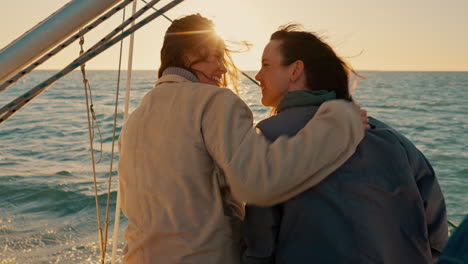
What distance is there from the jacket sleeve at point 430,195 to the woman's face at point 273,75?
348 mm

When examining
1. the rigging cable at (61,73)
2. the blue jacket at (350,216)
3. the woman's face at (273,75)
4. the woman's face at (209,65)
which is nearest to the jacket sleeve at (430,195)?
the blue jacket at (350,216)

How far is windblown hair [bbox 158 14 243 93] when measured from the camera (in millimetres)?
1285

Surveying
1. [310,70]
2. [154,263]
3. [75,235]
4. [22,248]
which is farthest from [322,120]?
[75,235]

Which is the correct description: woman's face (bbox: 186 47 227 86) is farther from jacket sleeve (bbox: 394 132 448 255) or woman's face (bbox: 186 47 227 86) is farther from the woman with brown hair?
jacket sleeve (bbox: 394 132 448 255)

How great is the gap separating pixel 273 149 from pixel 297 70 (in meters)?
0.36

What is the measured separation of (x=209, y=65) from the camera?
4.30ft

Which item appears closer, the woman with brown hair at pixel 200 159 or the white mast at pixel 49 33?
the white mast at pixel 49 33

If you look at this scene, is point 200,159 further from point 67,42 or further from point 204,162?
point 67,42

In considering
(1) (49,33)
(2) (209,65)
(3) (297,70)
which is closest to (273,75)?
(3) (297,70)

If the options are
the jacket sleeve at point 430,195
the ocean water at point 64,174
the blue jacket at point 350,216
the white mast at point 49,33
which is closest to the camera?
Answer: the white mast at point 49,33

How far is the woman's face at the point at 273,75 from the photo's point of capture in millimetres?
1420

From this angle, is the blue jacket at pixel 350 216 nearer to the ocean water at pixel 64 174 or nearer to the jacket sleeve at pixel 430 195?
the jacket sleeve at pixel 430 195

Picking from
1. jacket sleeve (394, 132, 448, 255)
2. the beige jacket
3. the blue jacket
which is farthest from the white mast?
jacket sleeve (394, 132, 448, 255)

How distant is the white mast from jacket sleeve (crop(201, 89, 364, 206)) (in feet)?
1.19
